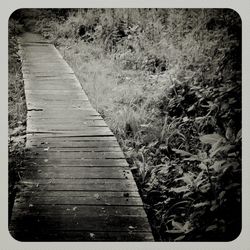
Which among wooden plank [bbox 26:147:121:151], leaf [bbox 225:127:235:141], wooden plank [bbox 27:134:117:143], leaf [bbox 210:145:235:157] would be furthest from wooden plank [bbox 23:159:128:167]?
leaf [bbox 225:127:235:141]

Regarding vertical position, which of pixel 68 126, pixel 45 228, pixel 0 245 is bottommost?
pixel 0 245

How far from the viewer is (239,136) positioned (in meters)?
2.55

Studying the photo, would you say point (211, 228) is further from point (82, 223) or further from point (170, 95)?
point (170, 95)

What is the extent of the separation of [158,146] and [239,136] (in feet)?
2.00

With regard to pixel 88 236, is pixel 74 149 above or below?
above

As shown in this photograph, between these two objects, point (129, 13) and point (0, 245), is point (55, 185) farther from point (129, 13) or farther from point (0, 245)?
point (129, 13)

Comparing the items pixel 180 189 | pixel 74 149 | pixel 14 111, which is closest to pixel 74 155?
pixel 74 149

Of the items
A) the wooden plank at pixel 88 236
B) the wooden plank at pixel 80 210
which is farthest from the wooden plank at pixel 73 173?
the wooden plank at pixel 88 236

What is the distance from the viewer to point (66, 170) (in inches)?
101

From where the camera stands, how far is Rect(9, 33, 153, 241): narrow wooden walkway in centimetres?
223

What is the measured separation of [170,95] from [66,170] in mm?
981

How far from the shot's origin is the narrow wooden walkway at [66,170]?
7.30 ft

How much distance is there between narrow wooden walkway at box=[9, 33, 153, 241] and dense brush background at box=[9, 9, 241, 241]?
5.5 inches

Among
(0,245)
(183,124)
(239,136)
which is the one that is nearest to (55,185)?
(0,245)
